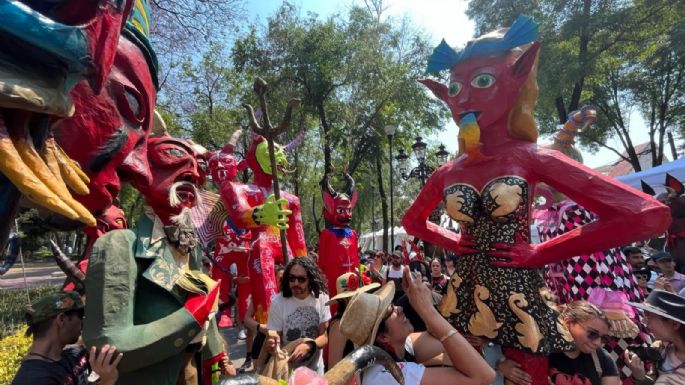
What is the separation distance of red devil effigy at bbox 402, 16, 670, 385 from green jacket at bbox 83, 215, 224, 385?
61.0 inches

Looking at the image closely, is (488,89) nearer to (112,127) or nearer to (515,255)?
(515,255)

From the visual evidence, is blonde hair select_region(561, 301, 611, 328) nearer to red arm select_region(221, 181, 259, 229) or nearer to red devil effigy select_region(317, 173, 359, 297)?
red arm select_region(221, 181, 259, 229)

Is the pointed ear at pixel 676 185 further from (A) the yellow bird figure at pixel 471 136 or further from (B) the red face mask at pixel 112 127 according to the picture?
(B) the red face mask at pixel 112 127

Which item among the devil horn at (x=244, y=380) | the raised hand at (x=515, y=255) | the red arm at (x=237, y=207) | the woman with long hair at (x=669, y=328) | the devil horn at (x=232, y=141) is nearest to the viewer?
the devil horn at (x=244, y=380)

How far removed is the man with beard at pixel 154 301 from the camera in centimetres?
167

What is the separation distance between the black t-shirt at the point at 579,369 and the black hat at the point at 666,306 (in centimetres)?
34

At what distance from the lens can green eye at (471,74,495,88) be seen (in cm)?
269

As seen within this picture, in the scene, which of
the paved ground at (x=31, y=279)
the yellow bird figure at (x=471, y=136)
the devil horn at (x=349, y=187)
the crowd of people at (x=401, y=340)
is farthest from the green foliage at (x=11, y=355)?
the paved ground at (x=31, y=279)

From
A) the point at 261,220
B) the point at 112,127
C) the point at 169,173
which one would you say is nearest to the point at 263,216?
the point at 261,220

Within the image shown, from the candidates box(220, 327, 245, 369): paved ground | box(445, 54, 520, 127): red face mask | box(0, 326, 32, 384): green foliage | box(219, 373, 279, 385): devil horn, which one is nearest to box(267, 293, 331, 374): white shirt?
box(445, 54, 520, 127): red face mask

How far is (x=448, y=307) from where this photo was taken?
2650 millimetres

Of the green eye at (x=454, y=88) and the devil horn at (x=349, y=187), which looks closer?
the green eye at (x=454, y=88)

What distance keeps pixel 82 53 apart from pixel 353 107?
15.5m

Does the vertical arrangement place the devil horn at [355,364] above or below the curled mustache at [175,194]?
below
